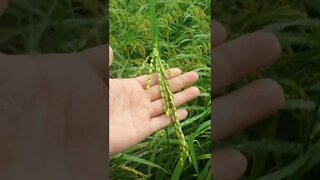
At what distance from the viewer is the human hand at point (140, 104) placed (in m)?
1.18

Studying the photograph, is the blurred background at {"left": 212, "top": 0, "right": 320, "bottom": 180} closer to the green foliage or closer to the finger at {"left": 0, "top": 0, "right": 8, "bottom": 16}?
the green foliage

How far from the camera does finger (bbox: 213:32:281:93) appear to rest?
1.20 m

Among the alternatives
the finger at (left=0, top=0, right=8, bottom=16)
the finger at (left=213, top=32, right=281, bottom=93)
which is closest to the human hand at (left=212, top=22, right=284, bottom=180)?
the finger at (left=213, top=32, right=281, bottom=93)

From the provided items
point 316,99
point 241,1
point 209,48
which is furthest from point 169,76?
point 316,99

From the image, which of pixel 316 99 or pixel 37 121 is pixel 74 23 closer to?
pixel 37 121

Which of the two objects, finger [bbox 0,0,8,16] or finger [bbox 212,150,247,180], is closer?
finger [bbox 0,0,8,16]

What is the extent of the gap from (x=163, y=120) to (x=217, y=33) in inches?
9.1

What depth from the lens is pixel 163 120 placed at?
1.19 m

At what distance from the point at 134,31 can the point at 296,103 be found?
405 mm

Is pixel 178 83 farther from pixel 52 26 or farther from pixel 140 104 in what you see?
pixel 52 26

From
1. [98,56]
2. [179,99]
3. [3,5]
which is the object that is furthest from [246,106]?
[3,5]

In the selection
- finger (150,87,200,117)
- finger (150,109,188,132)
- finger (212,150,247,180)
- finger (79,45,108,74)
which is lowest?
finger (212,150,247,180)

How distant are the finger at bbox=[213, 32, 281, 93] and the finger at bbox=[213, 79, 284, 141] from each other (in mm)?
33

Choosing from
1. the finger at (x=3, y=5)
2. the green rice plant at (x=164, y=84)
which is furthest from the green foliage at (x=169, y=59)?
the finger at (x=3, y=5)
